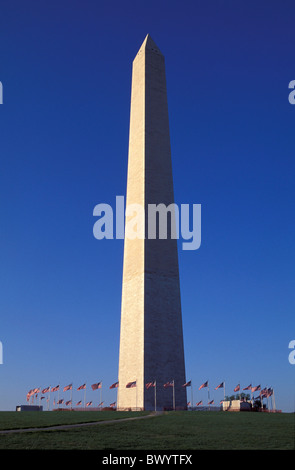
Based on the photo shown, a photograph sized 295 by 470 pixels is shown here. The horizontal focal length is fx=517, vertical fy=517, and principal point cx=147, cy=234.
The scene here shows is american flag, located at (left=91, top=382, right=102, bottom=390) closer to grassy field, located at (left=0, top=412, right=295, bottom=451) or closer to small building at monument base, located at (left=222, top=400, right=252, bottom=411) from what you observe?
small building at monument base, located at (left=222, top=400, right=252, bottom=411)

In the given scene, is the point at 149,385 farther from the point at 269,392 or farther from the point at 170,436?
the point at 170,436

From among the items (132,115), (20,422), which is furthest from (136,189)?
(20,422)

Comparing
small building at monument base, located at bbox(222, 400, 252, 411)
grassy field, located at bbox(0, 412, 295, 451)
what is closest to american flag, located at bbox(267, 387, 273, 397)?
small building at monument base, located at bbox(222, 400, 252, 411)

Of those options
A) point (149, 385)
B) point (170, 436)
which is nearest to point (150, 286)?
point (149, 385)

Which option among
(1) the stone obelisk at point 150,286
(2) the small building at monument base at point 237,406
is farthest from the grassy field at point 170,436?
(1) the stone obelisk at point 150,286

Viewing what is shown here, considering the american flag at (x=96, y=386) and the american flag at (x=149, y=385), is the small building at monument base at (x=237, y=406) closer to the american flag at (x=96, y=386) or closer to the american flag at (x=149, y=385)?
the american flag at (x=149, y=385)
